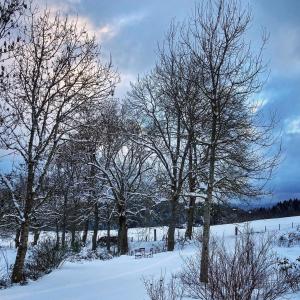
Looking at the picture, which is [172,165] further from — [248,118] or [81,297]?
[81,297]

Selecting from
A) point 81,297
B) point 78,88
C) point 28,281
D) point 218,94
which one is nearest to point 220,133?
point 218,94

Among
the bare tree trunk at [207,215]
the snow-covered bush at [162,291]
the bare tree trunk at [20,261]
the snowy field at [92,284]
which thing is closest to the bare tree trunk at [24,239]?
the bare tree trunk at [20,261]

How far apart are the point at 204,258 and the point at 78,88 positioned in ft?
24.6

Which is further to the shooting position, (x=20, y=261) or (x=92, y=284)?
(x=20, y=261)

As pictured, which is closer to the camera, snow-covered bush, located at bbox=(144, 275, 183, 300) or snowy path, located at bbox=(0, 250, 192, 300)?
snow-covered bush, located at bbox=(144, 275, 183, 300)

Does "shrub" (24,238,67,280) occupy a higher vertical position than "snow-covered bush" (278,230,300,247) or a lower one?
lower

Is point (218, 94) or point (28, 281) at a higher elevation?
point (218, 94)

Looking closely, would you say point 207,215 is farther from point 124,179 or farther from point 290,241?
point 124,179

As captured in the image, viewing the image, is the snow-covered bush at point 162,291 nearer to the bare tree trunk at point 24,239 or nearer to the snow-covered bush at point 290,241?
the bare tree trunk at point 24,239

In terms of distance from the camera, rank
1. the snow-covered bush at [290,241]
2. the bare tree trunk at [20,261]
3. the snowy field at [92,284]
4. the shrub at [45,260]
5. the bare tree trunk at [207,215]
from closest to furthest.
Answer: the snowy field at [92,284] → the bare tree trunk at [207,215] → the bare tree trunk at [20,261] → the shrub at [45,260] → the snow-covered bush at [290,241]

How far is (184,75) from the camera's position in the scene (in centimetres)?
1608

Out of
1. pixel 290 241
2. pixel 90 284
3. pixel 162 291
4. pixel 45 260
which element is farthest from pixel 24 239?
pixel 290 241

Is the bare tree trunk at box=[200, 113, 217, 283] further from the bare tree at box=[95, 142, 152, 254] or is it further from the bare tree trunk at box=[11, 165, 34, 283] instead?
the bare tree at box=[95, 142, 152, 254]

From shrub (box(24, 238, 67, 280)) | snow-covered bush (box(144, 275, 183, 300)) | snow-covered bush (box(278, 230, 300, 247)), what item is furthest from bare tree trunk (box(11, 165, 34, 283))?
snow-covered bush (box(278, 230, 300, 247))
